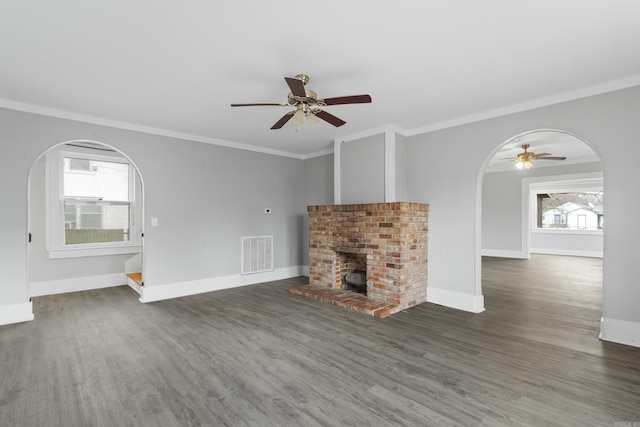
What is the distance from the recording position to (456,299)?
4027 mm

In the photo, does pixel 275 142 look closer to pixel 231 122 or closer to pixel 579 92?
pixel 231 122

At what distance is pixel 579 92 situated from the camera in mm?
3115

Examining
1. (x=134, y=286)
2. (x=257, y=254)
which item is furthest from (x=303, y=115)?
(x=134, y=286)

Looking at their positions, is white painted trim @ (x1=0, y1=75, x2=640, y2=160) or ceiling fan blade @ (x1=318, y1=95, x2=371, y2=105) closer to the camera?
ceiling fan blade @ (x1=318, y1=95, x2=371, y2=105)

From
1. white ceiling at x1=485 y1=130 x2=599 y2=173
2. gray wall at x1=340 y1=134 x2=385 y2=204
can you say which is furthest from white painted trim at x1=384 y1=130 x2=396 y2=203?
white ceiling at x1=485 y1=130 x2=599 y2=173

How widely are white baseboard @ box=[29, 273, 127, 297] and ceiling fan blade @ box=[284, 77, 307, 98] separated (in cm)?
492

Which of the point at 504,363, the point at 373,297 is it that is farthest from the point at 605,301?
Answer: the point at 373,297

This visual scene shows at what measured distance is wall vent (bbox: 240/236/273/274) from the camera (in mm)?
5370

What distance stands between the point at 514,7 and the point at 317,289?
12.7 feet

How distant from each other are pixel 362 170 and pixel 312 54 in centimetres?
239

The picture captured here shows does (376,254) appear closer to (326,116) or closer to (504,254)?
(326,116)

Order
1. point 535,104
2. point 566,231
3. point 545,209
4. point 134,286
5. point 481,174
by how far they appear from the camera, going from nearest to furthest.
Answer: point 535,104
point 481,174
point 134,286
point 566,231
point 545,209

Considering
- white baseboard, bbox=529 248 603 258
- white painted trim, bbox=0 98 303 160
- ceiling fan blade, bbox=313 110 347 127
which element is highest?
white painted trim, bbox=0 98 303 160

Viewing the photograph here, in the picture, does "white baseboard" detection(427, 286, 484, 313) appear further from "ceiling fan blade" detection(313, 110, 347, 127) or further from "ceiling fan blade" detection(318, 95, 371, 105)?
"ceiling fan blade" detection(318, 95, 371, 105)
